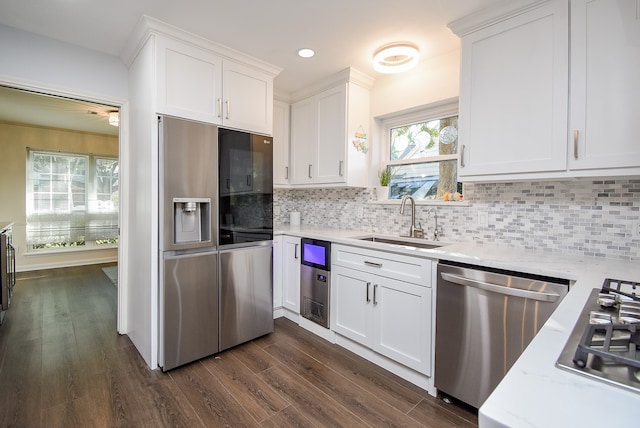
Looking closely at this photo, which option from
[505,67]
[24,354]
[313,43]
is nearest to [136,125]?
[313,43]

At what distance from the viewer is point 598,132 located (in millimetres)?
1562

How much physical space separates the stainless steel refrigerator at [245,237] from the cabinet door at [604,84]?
2125mm

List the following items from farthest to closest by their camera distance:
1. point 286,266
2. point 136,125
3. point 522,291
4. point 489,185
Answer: point 286,266 → point 136,125 → point 489,185 → point 522,291

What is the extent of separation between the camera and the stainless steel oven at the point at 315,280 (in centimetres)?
263

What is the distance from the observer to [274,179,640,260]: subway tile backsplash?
1732 millimetres

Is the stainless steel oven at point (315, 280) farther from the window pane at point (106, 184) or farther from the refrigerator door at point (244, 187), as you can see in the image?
the window pane at point (106, 184)

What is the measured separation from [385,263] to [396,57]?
1629mm

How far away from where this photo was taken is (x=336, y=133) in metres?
2.98

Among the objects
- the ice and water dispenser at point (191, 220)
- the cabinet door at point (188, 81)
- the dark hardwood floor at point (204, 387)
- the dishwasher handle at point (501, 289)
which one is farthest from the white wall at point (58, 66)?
→ the dishwasher handle at point (501, 289)

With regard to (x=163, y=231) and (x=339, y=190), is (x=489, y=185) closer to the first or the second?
(x=339, y=190)

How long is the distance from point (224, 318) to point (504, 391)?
7.37ft

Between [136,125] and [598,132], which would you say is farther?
[136,125]

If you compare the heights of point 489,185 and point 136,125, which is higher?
point 136,125

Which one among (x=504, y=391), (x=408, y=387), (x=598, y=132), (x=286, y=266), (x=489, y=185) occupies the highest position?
(x=598, y=132)
